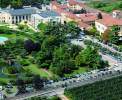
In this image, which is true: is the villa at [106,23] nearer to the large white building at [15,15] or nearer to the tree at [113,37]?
the tree at [113,37]

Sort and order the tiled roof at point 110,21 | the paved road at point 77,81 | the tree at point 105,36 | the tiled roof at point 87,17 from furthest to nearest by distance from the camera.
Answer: the tiled roof at point 87,17
the tiled roof at point 110,21
the tree at point 105,36
the paved road at point 77,81

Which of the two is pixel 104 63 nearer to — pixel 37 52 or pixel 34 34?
pixel 37 52

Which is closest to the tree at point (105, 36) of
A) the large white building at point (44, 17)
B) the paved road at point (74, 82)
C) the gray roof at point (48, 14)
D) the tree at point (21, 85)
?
the large white building at point (44, 17)

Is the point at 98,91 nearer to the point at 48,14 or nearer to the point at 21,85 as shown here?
the point at 21,85

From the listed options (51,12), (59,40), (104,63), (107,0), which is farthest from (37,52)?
(107,0)

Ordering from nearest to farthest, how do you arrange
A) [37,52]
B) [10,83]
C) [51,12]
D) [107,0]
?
[10,83], [37,52], [51,12], [107,0]

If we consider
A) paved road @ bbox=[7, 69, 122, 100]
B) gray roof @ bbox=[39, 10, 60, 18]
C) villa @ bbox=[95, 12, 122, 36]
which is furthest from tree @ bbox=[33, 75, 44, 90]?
gray roof @ bbox=[39, 10, 60, 18]
